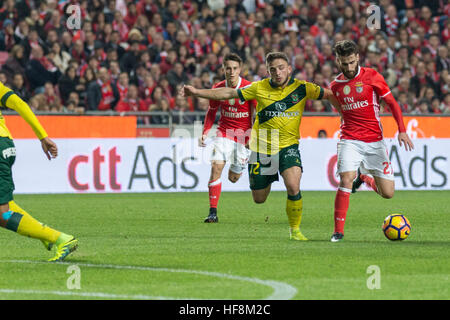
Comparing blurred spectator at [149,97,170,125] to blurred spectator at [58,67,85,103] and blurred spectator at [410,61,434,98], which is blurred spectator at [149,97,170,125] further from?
blurred spectator at [410,61,434,98]

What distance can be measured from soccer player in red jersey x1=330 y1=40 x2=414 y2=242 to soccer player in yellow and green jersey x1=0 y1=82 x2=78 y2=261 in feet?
10.7

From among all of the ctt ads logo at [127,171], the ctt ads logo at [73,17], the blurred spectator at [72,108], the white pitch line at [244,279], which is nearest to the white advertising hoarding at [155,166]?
the ctt ads logo at [127,171]

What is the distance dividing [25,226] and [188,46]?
15.2 metres

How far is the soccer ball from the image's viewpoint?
9.84 m

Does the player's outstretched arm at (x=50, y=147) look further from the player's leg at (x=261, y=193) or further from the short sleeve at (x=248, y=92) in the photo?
the player's leg at (x=261, y=193)

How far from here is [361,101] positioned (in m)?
10.1

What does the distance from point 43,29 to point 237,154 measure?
365 inches

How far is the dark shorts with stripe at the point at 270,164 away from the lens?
10070 millimetres

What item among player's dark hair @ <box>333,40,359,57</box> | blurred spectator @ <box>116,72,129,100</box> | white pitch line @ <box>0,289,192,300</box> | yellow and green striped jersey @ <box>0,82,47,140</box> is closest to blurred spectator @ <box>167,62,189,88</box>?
blurred spectator @ <box>116,72,129,100</box>

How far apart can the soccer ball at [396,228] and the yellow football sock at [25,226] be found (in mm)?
3783

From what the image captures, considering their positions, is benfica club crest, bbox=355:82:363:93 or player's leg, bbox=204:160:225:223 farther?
player's leg, bbox=204:160:225:223

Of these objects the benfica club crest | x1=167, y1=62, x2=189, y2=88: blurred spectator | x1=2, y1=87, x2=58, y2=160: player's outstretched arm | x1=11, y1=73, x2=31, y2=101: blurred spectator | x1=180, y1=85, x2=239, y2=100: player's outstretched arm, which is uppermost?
x1=167, y1=62, x2=189, y2=88: blurred spectator

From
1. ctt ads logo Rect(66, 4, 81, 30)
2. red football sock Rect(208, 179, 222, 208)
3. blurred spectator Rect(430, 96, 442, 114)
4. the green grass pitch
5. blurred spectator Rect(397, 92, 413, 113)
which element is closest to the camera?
the green grass pitch

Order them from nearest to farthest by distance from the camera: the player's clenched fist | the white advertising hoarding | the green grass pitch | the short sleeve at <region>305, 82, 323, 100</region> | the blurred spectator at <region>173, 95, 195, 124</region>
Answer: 1. the green grass pitch
2. the player's clenched fist
3. the short sleeve at <region>305, 82, 323, 100</region>
4. the white advertising hoarding
5. the blurred spectator at <region>173, 95, 195, 124</region>
